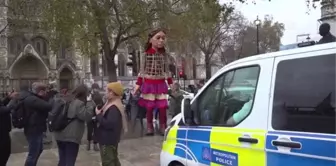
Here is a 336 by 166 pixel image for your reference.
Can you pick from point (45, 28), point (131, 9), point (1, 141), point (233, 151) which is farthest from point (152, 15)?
point (233, 151)

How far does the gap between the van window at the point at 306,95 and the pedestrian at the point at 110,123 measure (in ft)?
9.45

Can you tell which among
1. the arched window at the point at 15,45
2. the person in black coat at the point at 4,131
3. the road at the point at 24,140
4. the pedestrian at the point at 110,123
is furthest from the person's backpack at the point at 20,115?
the arched window at the point at 15,45

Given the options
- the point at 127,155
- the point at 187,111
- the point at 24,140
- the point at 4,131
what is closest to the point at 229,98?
the point at 187,111

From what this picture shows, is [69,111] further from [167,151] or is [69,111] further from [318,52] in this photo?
[318,52]

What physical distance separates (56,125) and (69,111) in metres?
0.28

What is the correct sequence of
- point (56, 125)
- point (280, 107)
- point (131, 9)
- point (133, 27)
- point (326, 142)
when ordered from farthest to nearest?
point (133, 27) → point (131, 9) → point (56, 125) → point (280, 107) → point (326, 142)

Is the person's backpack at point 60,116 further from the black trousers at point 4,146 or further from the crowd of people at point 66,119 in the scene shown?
the black trousers at point 4,146

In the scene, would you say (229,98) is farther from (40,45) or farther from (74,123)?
(40,45)

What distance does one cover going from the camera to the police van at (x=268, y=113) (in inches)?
132

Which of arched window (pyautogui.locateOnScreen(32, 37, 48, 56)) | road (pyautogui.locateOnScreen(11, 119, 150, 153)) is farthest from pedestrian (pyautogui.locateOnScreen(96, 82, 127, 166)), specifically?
arched window (pyautogui.locateOnScreen(32, 37, 48, 56))

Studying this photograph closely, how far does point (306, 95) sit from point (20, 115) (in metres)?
5.26

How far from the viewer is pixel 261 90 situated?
3.95 m

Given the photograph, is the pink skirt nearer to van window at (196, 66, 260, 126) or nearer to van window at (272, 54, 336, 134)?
van window at (196, 66, 260, 126)

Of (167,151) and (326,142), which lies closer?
(326,142)
